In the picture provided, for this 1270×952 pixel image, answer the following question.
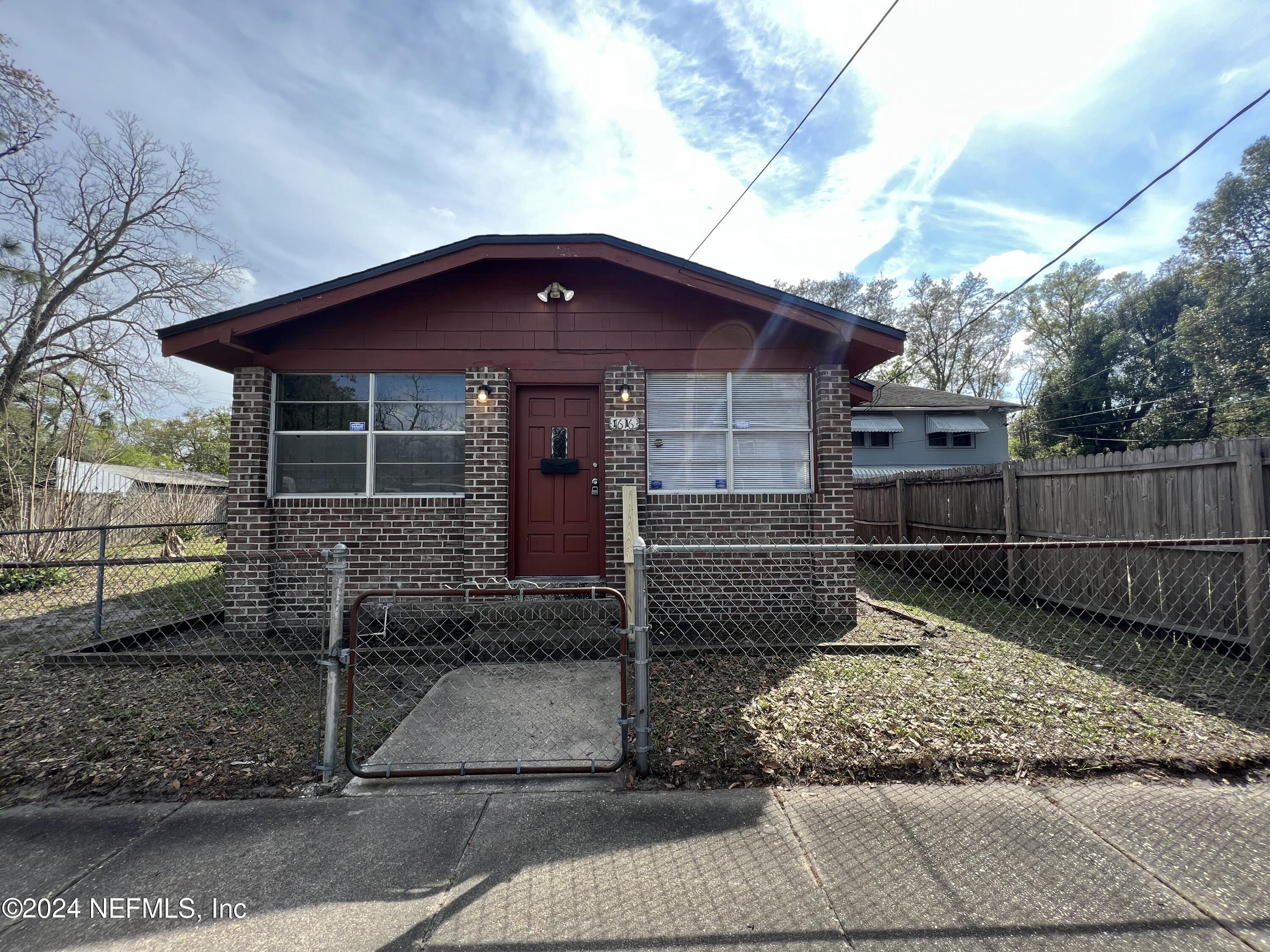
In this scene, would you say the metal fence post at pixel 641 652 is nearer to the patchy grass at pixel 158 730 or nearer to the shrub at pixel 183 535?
the patchy grass at pixel 158 730

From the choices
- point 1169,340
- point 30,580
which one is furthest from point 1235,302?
point 30,580

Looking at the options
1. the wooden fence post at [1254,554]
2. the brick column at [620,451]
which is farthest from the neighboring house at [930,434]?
the brick column at [620,451]

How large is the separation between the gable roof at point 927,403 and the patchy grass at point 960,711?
1500cm

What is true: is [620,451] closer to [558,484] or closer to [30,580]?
[558,484]

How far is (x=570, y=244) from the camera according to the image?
5.80 metres

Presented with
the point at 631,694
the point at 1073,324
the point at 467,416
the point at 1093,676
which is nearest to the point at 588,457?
the point at 467,416

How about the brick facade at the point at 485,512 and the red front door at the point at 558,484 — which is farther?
the red front door at the point at 558,484

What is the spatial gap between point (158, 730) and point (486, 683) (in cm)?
218

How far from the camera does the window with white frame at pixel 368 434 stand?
6055 millimetres

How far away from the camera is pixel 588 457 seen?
6.18m

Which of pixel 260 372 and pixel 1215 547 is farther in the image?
pixel 260 372

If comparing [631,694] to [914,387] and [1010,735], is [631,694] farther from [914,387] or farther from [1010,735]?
[914,387]

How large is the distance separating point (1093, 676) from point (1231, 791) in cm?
176

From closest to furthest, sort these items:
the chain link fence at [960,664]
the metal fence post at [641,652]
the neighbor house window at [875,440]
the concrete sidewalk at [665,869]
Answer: the concrete sidewalk at [665,869]
the metal fence post at [641,652]
the chain link fence at [960,664]
the neighbor house window at [875,440]
